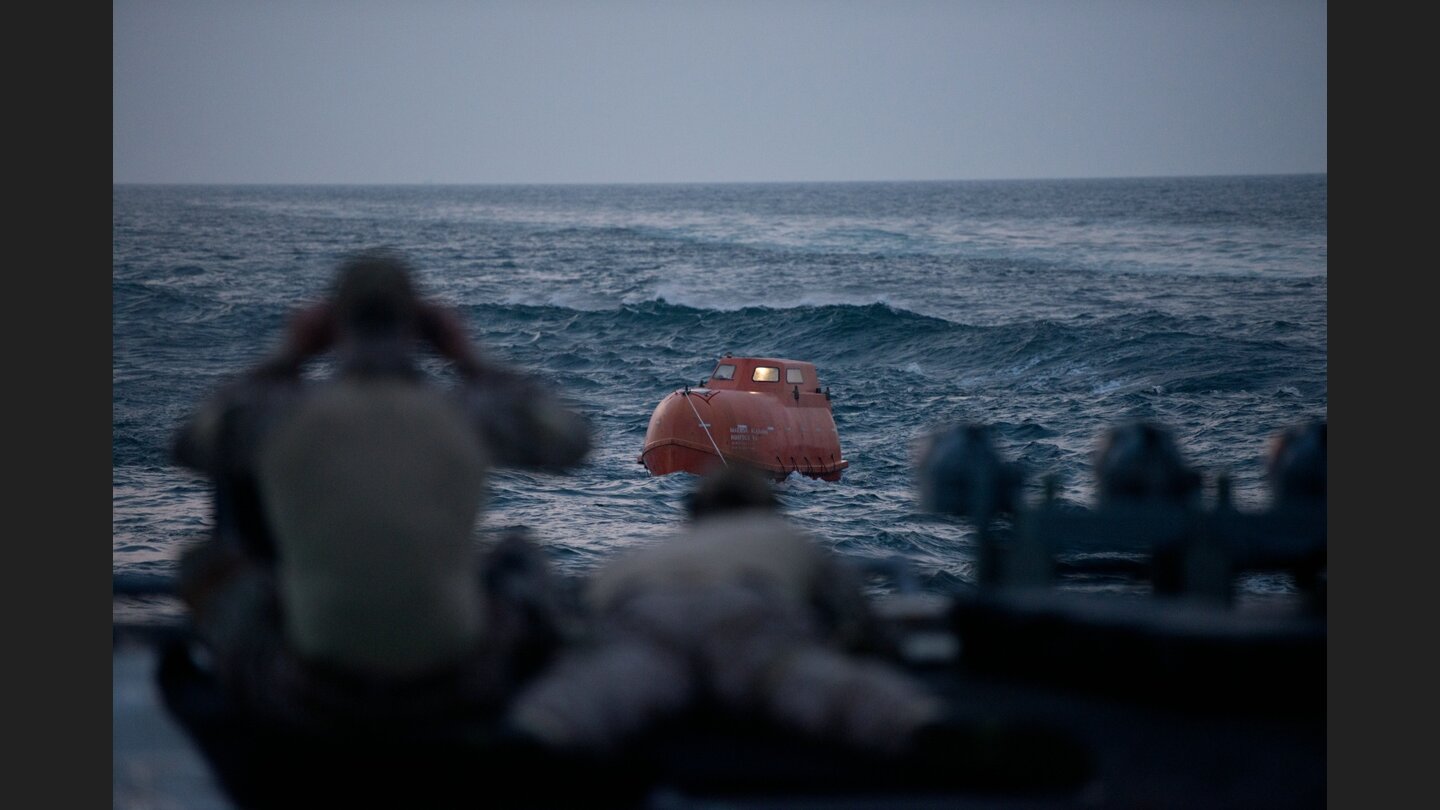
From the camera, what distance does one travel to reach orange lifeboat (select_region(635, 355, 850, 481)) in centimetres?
2438

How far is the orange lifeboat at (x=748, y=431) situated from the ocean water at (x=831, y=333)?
1.55 ft

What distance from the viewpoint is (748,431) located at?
2447 centimetres

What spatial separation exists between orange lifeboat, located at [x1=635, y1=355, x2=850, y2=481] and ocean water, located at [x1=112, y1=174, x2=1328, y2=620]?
473 millimetres

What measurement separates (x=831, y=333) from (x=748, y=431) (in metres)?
24.7

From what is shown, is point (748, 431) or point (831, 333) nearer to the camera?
A: point (748, 431)

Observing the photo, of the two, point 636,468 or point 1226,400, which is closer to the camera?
point 636,468

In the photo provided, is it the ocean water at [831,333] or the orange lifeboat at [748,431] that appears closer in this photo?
the ocean water at [831,333]

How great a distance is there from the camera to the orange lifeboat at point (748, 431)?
24.4 m

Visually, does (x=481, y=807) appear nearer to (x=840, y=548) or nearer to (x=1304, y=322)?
(x=840, y=548)

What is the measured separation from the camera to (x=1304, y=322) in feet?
159

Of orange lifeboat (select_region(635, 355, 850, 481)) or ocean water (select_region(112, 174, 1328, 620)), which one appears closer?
ocean water (select_region(112, 174, 1328, 620))

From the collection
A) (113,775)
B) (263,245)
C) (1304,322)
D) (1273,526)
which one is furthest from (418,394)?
(263,245)

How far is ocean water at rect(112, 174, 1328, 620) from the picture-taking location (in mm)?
22172

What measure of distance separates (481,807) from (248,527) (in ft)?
3.63
